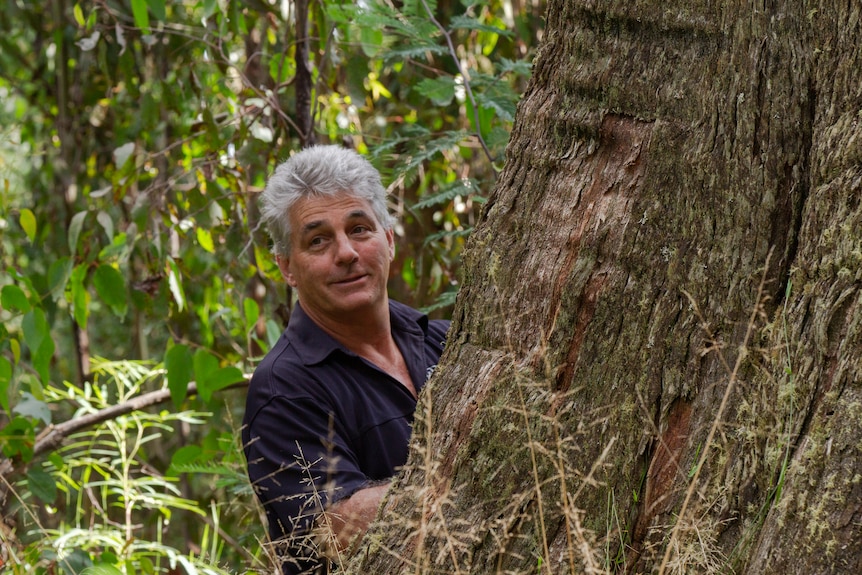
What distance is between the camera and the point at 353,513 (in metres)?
2.08

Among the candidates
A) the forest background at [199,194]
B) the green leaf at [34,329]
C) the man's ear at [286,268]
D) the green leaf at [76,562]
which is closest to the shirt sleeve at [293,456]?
the forest background at [199,194]

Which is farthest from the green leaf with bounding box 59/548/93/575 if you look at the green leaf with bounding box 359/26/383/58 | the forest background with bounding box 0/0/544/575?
the green leaf with bounding box 359/26/383/58

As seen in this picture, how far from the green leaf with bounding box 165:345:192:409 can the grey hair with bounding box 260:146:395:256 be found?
0.76 meters

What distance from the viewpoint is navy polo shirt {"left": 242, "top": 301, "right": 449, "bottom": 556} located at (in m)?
2.27

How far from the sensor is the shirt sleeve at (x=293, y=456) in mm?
2227

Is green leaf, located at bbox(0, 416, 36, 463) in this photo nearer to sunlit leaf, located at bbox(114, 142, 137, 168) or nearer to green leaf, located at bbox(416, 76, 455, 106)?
sunlit leaf, located at bbox(114, 142, 137, 168)

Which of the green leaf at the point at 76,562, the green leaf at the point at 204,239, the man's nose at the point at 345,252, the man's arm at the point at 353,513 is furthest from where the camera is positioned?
the green leaf at the point at 204,239

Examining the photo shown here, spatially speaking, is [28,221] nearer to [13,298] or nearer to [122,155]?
[122,155]

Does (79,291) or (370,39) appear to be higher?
(370,39)

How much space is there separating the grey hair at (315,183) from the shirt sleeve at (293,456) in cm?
64

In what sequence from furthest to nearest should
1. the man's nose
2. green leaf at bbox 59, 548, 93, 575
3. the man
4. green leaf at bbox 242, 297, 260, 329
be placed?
green leaf at bbox 242, 297, 260, 329
green leaf at bbox 59, 548, 93, 575
the man's nose
the man

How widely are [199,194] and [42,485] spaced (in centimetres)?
138

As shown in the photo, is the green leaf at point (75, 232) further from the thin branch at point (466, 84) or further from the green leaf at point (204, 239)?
the thin branch at point (466, 84)

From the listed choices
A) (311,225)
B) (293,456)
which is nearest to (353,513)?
(293,456)
